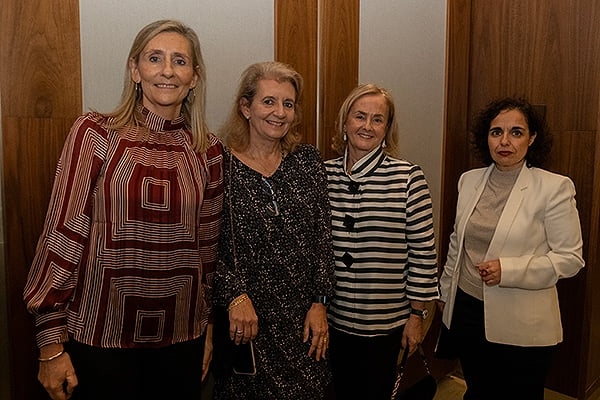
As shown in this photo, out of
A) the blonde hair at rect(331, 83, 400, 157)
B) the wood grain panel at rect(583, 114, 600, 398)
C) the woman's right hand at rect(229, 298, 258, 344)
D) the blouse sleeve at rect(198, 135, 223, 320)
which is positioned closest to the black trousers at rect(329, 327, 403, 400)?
the woman's right hand at rect(229, 298, 258, 344)

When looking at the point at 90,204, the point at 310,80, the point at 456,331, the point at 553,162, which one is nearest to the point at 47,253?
the point at 90,204

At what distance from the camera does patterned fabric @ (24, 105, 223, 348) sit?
139cm

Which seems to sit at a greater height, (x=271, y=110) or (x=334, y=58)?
(x=334, y=58)

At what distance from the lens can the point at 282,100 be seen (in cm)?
179

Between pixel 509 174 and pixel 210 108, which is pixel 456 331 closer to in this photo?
pixel 509 174

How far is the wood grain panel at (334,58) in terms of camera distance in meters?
2.30

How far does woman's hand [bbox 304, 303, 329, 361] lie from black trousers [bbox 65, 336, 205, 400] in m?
0.37

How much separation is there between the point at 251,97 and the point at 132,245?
0.65m

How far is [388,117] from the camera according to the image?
6.72 ft

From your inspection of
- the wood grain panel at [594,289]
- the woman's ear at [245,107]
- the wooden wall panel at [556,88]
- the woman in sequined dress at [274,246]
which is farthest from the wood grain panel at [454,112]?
the woman's ear at [245,107]

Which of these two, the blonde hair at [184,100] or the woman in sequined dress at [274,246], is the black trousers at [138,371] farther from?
the blonde hair at [184,100]

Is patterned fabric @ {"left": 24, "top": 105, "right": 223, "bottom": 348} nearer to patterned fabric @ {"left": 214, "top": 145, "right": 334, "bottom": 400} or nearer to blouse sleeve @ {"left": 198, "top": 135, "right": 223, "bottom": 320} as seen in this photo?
blouse sleeve @ {"left": 198, "top": 135, "right": 223, "bottom": 320}

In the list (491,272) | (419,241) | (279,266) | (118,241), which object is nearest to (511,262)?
(491,272)

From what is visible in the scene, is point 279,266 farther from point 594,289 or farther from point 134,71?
point 594,289
